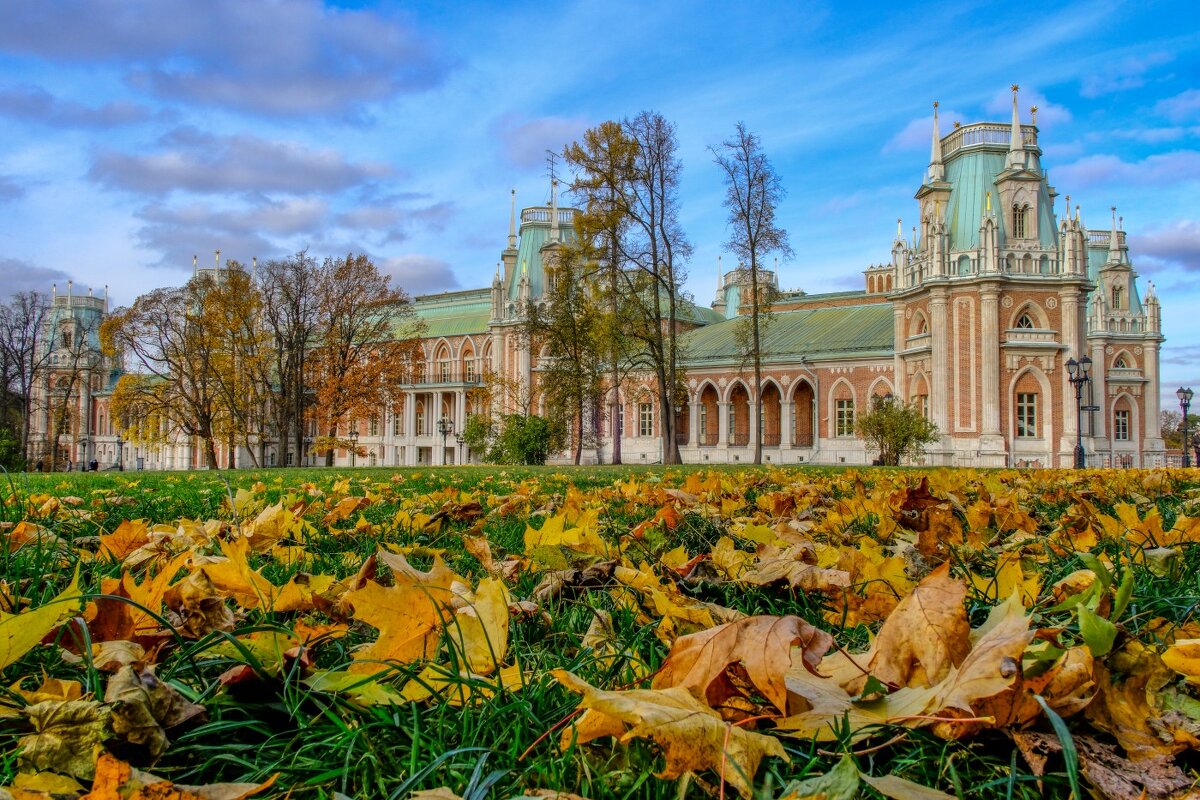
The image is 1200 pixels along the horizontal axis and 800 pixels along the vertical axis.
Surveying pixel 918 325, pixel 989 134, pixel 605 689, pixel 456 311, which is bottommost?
pixel 605 689

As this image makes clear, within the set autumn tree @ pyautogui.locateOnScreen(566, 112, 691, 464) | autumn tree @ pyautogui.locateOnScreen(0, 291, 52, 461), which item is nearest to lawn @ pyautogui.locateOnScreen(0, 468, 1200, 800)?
autumn tree @ pyautogui.locateOnScreen(566, 112, 691, 464)

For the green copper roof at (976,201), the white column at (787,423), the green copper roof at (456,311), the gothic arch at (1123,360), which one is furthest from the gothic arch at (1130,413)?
the green copper roof at (456,311)

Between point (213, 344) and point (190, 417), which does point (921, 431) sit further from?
point (190, 417)

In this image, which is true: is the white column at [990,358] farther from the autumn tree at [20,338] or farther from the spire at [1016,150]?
the autumn tree at [20,338]

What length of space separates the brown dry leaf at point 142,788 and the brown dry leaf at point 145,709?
0.27 ft

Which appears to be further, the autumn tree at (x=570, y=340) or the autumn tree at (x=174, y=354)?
the autumn tree at (x=174, y=354)

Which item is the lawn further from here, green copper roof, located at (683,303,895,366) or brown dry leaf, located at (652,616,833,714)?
green copper roof, located at (683,303,895,366)

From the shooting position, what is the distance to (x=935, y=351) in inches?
1453

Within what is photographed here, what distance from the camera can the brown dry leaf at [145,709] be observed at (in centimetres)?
101

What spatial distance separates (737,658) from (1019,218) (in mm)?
41804

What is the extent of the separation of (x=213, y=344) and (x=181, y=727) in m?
40.1

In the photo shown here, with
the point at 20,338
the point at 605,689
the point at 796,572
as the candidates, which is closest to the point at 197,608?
the point at 605,689

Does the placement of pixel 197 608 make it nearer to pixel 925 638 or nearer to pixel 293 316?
pixel 925 638

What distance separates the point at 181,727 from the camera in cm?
111
